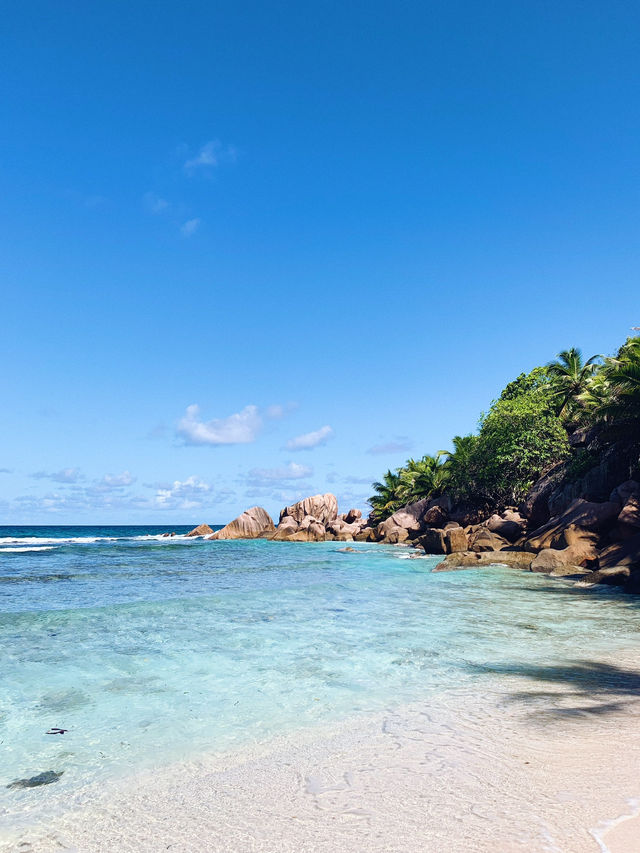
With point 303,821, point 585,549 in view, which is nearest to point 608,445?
point 585,549

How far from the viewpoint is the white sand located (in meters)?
3.15

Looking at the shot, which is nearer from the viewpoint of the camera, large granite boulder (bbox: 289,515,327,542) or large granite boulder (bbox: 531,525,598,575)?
large granite boulder (bbox: 531,525,598,575)

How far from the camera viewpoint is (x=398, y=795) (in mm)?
3766

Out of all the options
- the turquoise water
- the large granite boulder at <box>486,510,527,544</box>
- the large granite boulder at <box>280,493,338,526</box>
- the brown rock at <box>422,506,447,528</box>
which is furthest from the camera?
the large granite boulder at <box>280,493,338,526</box>

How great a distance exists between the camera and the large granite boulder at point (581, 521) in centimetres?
1955

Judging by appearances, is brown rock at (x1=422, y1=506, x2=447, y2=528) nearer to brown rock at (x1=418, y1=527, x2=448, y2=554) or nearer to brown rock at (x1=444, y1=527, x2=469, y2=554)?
brown rock at (x1=418, y1=527, x2=448, y2=554)

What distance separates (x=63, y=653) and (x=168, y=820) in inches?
247

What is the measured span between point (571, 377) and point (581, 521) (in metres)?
18.7

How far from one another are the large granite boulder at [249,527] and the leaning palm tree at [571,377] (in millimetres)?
38675

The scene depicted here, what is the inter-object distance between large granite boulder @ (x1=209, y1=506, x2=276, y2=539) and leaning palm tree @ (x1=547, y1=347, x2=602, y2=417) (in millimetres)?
38675

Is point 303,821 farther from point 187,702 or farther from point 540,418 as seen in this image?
point 540,418

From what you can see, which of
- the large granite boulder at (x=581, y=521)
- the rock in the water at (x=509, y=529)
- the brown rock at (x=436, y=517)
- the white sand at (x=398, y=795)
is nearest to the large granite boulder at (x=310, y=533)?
the brown rock at (x=436, y=517)

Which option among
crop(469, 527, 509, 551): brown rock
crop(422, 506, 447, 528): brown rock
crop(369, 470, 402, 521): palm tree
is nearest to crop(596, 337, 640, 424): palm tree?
crop(469, 527, 509, 551): brown rock

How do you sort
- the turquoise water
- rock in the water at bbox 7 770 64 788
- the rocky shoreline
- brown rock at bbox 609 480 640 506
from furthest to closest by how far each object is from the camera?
brown rock at bbox 609 480 640 506, the rocky shoreline, the turquoise water, rock in the water at bbox 7 770 64 788
